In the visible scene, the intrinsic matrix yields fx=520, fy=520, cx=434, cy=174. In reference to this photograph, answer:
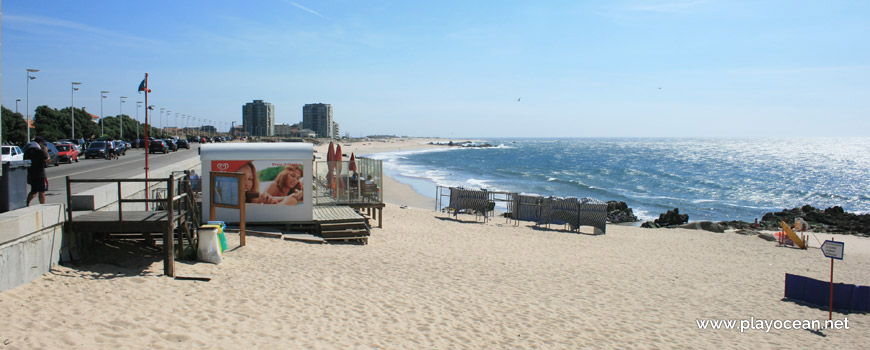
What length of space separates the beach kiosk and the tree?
4219 centimetres

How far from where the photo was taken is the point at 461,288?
9.98 m

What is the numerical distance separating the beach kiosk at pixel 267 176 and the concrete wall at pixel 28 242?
15.6ft

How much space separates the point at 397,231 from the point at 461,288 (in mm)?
6538

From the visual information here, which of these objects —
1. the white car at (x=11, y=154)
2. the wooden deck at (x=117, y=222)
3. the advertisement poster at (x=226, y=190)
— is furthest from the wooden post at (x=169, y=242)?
the white car at (x=11, y=154)

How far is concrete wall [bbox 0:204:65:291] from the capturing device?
6.56m

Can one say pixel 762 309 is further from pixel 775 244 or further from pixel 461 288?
pixel 775 244

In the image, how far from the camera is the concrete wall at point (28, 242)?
6559 millimetres

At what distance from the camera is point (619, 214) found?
95.5 feet

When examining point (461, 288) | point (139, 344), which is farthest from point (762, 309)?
point (139, 344)

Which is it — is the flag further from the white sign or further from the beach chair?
the white sign

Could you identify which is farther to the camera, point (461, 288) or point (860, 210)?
point (860, 210)

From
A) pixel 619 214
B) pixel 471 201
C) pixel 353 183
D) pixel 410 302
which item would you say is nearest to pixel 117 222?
pixel 410 302

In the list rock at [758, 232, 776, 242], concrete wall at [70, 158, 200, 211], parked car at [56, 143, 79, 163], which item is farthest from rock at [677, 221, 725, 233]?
parked car at [56, 143, 79, 163]

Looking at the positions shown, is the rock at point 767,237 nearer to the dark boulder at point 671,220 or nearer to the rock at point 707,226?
the rock at point 707,226
